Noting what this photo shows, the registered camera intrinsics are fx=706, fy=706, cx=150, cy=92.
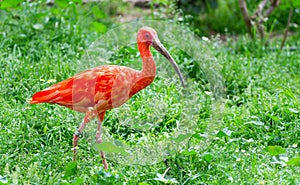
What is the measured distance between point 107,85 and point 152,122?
732mm

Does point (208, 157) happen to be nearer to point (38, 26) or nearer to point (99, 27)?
point (99, 27)

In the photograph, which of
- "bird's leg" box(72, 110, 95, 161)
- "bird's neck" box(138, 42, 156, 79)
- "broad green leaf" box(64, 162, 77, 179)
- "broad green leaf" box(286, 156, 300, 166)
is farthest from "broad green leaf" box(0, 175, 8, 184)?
"broad green leaf" box(286, 156, 300, 166)

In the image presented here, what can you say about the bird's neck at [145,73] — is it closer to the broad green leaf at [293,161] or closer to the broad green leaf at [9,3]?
the broad green leaf at [293,161]

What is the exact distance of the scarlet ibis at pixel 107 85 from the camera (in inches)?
173

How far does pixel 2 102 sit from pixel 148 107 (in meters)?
1.16

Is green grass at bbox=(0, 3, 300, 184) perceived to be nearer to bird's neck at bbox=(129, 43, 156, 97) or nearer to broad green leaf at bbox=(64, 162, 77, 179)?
broad green leaf at bbox=(64, 162, 77, 179)

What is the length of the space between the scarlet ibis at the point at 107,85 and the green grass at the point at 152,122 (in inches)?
9.5

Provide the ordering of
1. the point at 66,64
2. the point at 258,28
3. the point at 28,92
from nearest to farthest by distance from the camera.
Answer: the point at 28,92 < the point at 66,64 < the point at 258,28

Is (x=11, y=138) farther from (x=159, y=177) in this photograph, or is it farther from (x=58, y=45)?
(x=58, y=45)

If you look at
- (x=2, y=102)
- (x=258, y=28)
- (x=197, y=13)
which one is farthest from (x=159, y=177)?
(x=197, y=13)

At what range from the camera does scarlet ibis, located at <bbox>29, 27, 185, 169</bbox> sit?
439cm

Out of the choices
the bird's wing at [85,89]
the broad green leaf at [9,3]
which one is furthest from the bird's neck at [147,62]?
the broad green leaf at [9,3]

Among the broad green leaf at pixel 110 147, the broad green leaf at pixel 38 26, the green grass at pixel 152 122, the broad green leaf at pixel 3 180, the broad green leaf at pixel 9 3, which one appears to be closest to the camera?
the broad green leaf at pixel 3 180

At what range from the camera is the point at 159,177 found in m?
4.32
